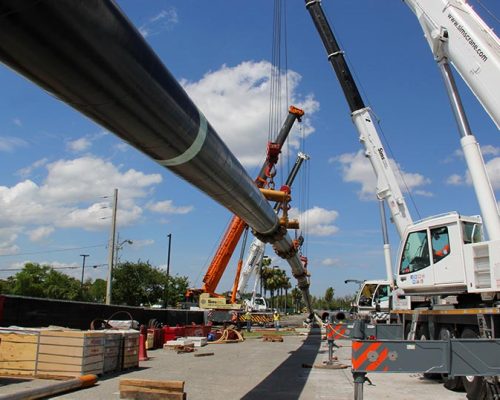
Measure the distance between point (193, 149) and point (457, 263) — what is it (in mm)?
6870

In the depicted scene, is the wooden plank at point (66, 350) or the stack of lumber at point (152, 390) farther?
the wooden plank at point (66, 350)

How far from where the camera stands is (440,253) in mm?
A: 10938

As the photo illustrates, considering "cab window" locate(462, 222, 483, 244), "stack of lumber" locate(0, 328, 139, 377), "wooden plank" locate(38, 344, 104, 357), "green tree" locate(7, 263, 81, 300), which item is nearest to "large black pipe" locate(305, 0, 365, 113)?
"cab window" locate(462, 222, 483, 244)

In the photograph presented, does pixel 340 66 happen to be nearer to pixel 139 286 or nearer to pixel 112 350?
pixel 112 350

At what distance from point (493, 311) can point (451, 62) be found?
6080mm

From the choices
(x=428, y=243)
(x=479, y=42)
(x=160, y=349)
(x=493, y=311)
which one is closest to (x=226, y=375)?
(x=428, y=243)

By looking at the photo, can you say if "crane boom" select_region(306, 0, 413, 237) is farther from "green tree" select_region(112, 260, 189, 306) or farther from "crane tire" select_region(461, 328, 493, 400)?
"green tree" select_region(112, 260, 189, 306)

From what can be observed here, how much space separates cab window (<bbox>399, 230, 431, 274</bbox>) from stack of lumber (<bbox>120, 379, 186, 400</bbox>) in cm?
616

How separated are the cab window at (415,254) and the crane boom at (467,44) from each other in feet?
10.4

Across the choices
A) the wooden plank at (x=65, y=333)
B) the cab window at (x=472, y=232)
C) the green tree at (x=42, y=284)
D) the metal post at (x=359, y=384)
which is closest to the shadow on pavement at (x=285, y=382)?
the metal post at (x=359, y=384)

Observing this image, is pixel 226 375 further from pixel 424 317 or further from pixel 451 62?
pixel 451 62

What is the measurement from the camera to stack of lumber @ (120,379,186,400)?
346 inches

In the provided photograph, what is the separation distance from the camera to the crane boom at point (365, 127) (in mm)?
17312

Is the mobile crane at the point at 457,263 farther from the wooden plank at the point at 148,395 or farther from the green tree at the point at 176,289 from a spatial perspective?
the green tree at the point at 176,289
